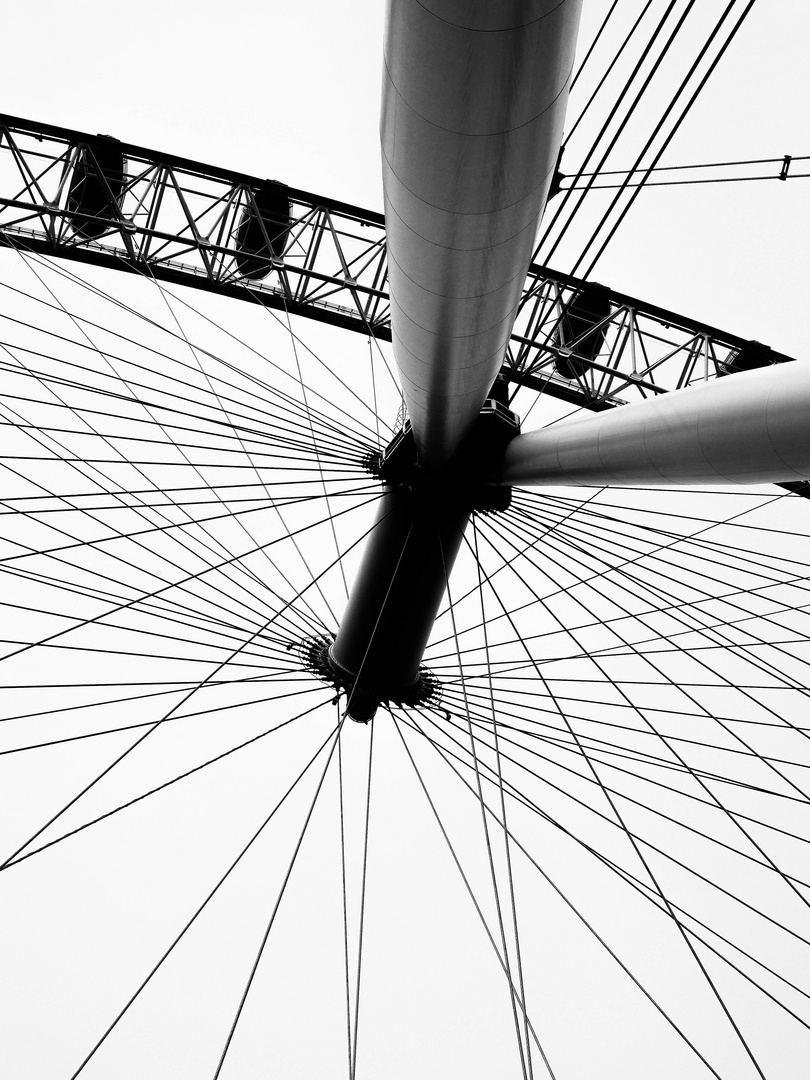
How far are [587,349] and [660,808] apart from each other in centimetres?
1809

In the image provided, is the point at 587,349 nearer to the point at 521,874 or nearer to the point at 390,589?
the point at 390,589

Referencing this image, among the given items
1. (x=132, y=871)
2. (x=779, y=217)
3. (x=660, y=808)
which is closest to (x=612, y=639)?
(x=660, y=808)

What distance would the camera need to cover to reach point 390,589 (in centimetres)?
1057

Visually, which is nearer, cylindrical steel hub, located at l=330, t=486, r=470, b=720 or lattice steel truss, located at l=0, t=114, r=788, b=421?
cylindrical steel hub, located at l=330, t=486, r=470, b=720

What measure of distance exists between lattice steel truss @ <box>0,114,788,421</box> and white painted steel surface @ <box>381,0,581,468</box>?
36.1 ft

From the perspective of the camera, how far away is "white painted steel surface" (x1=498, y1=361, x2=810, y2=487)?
13.3ft

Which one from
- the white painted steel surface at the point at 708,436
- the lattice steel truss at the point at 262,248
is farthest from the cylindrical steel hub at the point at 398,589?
the lattice steel truss at the point at 262,248

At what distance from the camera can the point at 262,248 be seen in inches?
651

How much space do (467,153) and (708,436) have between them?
180 centimetres

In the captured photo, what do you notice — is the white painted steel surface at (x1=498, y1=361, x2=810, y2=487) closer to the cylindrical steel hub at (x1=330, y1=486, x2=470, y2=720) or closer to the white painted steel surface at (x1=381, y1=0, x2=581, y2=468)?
the white painted steel surface at (x1=381, y1=0, x2=581, y2=468)

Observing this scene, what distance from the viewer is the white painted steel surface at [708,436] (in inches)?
159

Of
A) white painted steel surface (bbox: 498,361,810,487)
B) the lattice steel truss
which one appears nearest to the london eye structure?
the lattice steel truss

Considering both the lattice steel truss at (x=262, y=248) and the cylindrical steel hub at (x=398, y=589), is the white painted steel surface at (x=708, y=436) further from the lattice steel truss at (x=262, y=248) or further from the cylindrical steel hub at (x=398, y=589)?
the lattice steel truss at (x=262, y=248)

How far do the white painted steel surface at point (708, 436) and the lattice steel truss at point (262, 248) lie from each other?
1006 centimetres
